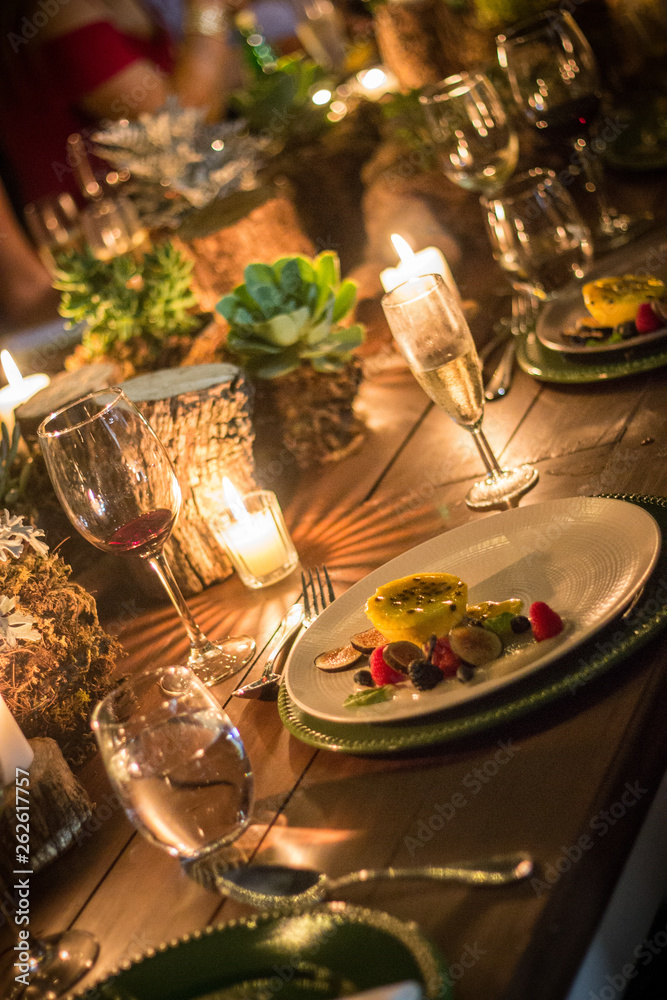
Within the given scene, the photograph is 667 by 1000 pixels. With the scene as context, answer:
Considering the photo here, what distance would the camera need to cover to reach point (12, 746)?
75 centimetres

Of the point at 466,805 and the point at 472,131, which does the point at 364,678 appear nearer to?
the point at 466,805

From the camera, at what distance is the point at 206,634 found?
104cm

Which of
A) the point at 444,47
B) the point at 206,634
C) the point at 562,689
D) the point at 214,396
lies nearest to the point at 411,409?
the point at 214,396

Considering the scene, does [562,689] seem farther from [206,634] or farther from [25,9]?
[25,9]

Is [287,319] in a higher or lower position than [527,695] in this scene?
higher

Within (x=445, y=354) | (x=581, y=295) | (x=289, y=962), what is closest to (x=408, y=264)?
(x=581, y=295)

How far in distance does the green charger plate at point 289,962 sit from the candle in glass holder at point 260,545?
0.55 metres

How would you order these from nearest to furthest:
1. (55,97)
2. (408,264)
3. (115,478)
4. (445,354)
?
(115,478) < (445,354) < (408,264) < (55,97)

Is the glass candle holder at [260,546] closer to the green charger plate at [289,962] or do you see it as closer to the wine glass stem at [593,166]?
the green charger plate at [289,962]

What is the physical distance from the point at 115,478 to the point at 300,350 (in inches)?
22.6

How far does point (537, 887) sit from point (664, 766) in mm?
134

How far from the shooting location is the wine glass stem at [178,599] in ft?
3.09

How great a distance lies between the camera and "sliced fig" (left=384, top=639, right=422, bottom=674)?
71 cm

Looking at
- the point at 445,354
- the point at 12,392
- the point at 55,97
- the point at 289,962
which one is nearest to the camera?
the point at 289,962
